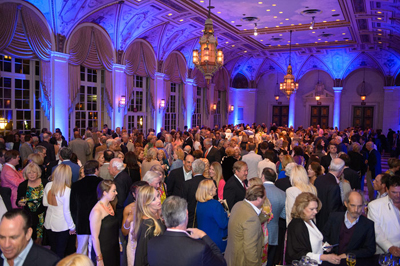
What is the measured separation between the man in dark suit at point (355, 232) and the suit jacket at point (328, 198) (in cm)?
112

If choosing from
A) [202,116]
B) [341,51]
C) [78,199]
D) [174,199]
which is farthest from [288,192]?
[341,51]

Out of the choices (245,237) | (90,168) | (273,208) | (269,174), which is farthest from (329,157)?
(90,168)

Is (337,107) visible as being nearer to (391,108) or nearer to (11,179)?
(391,108)

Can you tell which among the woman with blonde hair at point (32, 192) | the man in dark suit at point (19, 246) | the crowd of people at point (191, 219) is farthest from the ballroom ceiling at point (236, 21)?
the man in dark suit at point (19, 246)

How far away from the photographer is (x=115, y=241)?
3.57m

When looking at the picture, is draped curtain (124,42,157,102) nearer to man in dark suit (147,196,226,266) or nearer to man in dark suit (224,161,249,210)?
man in dark suit (224,161,249,210)

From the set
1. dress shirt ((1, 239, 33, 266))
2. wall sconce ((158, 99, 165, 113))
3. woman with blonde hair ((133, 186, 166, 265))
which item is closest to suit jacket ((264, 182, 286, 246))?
woman with blonde hair ((133, 186, 166, 265))

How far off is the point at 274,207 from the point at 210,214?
1.16 metres

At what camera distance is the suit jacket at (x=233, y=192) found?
450 cm

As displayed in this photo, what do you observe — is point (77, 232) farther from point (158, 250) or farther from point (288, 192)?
point (288, 192)

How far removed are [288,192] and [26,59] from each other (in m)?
11.0

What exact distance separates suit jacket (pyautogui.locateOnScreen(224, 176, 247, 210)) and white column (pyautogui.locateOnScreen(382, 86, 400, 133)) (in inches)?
833

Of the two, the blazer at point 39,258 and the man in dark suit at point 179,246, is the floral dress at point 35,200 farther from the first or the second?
the man in dark suit at point 179,246

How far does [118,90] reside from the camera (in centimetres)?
1452
